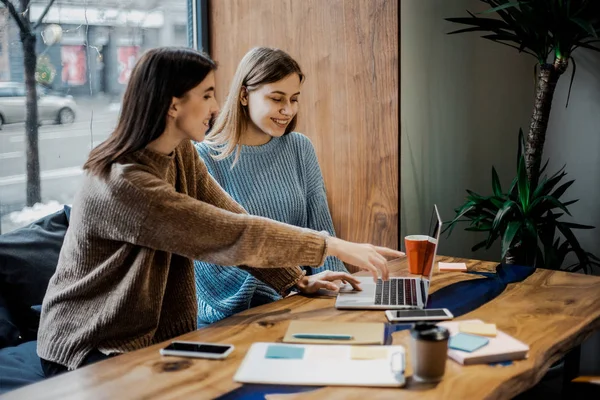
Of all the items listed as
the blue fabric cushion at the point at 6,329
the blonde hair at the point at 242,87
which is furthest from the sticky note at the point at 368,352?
the blue fabric cushion at the point at 6,329

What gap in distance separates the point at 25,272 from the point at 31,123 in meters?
0.67

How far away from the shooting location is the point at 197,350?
1.51m

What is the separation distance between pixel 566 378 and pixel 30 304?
169 centimetres

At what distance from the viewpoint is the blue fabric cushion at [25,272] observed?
229cm

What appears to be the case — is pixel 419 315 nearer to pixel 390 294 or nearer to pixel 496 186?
pixel 390 294

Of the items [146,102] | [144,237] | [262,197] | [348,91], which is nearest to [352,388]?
[144,237]

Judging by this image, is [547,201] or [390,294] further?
[547,201]

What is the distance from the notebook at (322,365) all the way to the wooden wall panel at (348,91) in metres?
1.38

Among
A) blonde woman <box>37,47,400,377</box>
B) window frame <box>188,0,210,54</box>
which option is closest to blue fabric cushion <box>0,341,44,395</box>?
blonde woman <box>37,47,400,377</box>

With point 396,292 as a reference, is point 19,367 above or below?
below

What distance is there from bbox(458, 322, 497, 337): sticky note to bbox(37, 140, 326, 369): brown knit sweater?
0.40 m

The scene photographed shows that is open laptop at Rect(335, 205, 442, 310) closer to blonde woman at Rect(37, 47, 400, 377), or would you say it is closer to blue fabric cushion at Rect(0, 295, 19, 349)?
blonde woman at Rect(37, 47, 400, 377)

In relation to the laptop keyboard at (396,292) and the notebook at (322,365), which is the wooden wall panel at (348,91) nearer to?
the laptop keyboard at (396,292)

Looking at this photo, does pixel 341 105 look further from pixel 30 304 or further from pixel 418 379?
pixel 418 379
